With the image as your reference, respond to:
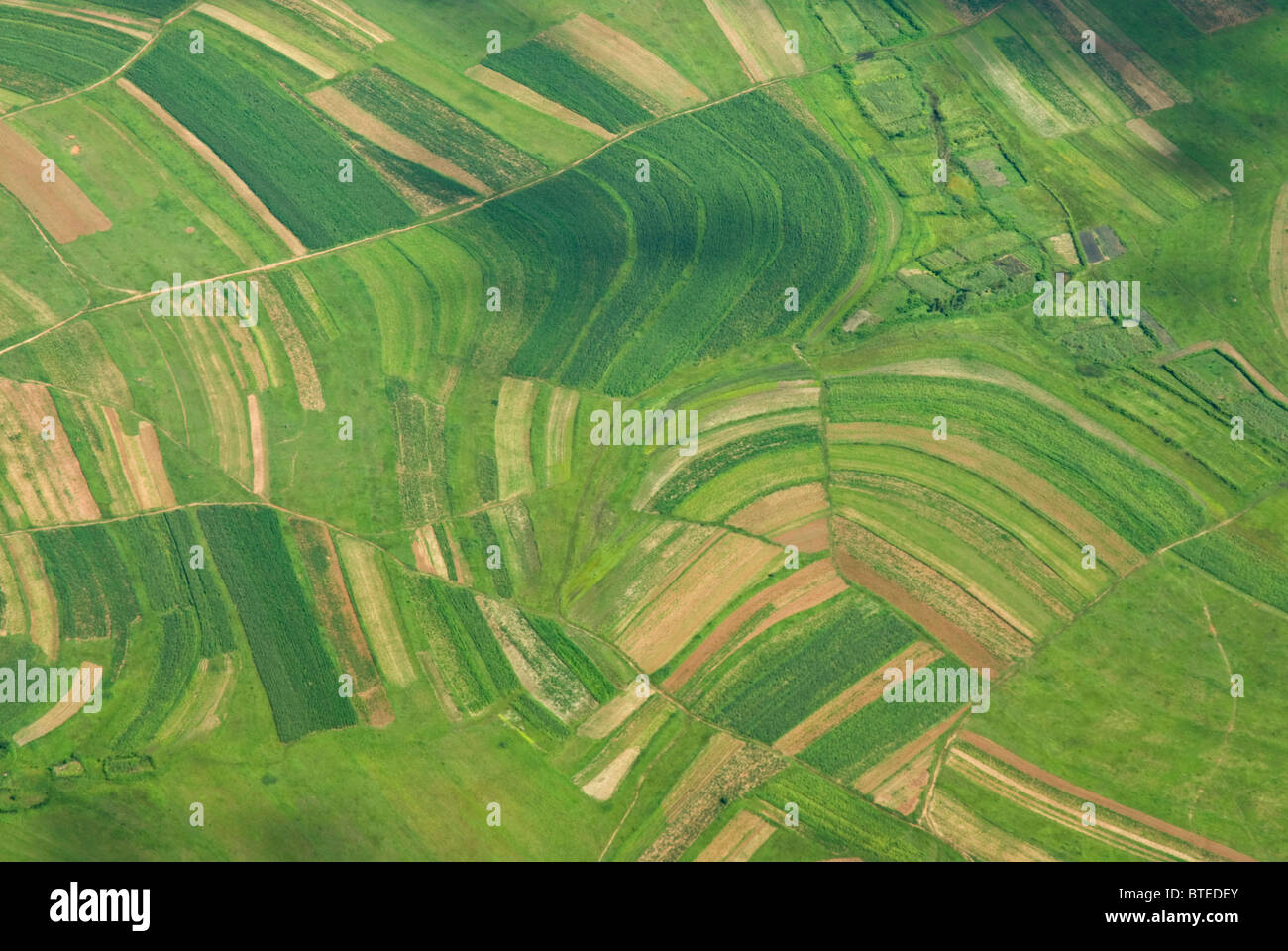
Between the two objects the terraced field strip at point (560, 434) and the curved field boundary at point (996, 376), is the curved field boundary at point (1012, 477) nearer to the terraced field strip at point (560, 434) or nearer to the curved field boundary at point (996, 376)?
the curved field boundary at point (996, 376)

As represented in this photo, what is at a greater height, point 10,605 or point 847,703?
point 10,605

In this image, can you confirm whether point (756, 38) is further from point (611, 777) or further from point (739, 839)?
point (739, 839)

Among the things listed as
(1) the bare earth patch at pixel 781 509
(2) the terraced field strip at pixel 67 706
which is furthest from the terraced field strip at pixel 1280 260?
(2) the terraced field strip at pixel 67 706

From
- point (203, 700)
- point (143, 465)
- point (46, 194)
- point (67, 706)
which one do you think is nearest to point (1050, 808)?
point (203, 700)

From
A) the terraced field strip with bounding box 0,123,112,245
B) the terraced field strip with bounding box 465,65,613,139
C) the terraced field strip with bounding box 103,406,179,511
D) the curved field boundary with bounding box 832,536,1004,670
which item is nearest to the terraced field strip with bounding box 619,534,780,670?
the curved field boundary with bounding box 832,536,1004,670

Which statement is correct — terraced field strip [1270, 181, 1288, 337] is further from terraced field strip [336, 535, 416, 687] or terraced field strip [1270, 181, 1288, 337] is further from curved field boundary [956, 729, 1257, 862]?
terraced field strip [336, 535, 416, 687]

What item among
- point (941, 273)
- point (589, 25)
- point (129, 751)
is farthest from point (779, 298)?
point (129, 751)
